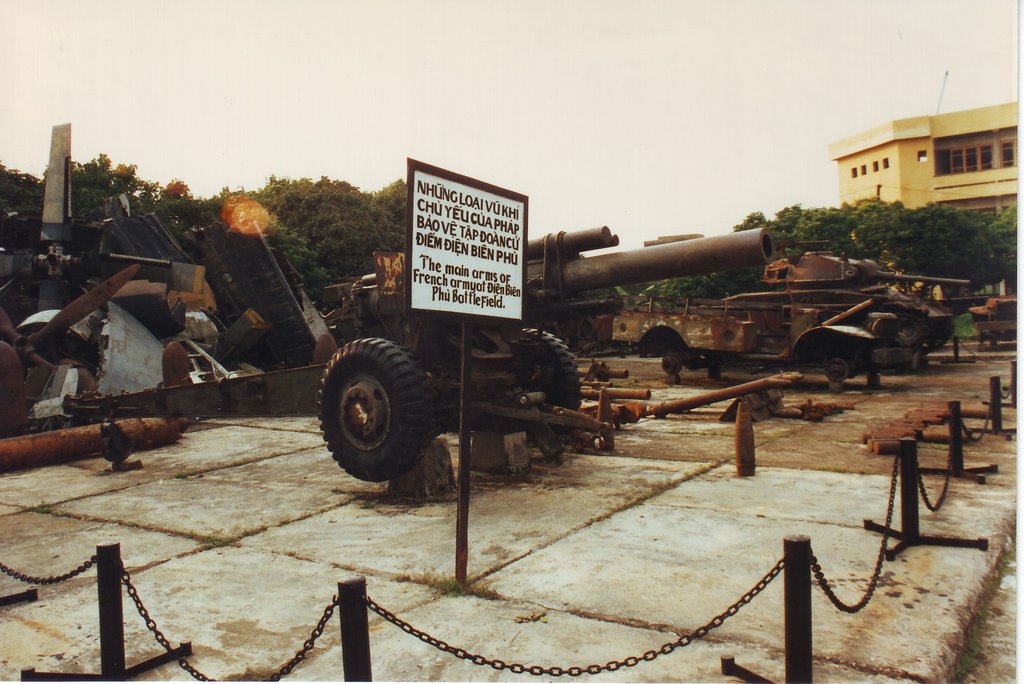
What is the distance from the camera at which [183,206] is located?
28047mm

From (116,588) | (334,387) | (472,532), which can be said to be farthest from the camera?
(334,387)

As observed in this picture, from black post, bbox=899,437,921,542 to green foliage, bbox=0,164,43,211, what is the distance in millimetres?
16566

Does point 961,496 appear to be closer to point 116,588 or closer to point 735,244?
point 735,244

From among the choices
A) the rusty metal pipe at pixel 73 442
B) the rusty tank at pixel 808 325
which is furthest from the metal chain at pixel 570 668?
the rusty tank at pixel 808 325

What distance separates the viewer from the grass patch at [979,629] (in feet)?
9.80

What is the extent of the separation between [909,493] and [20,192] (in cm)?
1987

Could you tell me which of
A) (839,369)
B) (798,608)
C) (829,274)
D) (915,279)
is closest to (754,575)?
(798,608)

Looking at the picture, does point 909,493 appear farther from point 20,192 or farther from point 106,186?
point 106,186

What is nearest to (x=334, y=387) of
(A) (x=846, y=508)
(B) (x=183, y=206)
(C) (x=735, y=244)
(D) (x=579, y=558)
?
(D) (x=579, y=558)

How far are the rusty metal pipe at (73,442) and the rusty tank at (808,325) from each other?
28.7 ft

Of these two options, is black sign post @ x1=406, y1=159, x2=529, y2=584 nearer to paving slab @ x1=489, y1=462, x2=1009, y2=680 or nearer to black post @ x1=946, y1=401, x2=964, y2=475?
paving slab @ x1=489, y1=462, x2=1009, y2=680

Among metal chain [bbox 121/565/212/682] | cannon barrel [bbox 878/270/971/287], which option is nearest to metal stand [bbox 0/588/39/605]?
metal chain [bbox 121/565/212/682]

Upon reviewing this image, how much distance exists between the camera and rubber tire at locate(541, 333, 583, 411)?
742cm

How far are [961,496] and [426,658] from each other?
4230 millimetres
